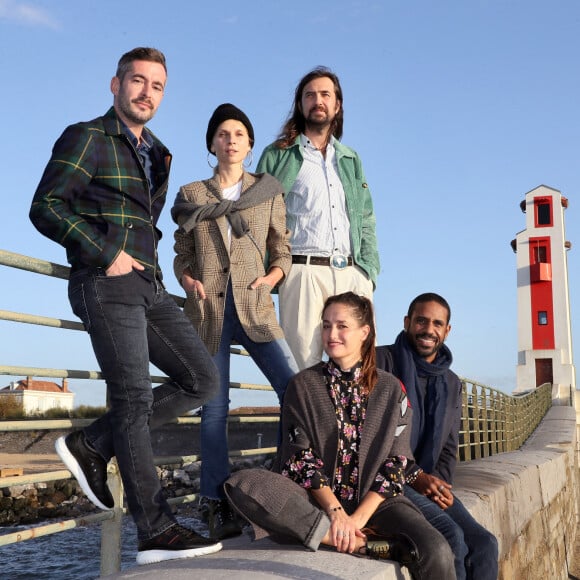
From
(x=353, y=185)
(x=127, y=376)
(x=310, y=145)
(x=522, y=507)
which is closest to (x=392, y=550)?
(x=127, y=376)

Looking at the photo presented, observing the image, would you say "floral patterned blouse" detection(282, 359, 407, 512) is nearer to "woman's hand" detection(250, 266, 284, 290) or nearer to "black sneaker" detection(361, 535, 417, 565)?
"black sneaker" detection(361, 535, 417, 565)

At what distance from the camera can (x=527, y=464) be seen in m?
6.59

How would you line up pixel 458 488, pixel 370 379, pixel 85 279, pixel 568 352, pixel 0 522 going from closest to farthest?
pixel 85 279 → pixel 370 379 → pixel 458 488 → pixel 0 522 → pixel 568 352

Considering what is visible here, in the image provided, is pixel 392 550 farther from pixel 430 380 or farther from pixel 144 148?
pixel 144 148

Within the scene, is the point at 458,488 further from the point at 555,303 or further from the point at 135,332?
the point at 555,303

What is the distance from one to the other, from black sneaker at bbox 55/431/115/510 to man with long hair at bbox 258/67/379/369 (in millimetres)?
1177

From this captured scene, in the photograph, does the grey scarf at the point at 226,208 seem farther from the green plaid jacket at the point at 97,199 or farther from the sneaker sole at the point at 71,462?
the sneaker sole at the point at 71,462

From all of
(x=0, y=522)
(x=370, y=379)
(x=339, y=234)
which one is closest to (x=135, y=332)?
(x=370, y=379)

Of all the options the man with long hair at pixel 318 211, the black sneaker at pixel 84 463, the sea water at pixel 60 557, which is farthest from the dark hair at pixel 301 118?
the sea water at pixel 60 557

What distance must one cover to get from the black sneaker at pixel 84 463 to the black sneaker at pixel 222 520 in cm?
58

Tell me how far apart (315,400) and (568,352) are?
3148 centimetres

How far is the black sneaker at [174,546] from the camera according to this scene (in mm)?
2600

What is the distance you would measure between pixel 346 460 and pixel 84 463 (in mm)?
976

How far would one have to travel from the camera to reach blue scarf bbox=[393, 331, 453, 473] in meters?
3.56
